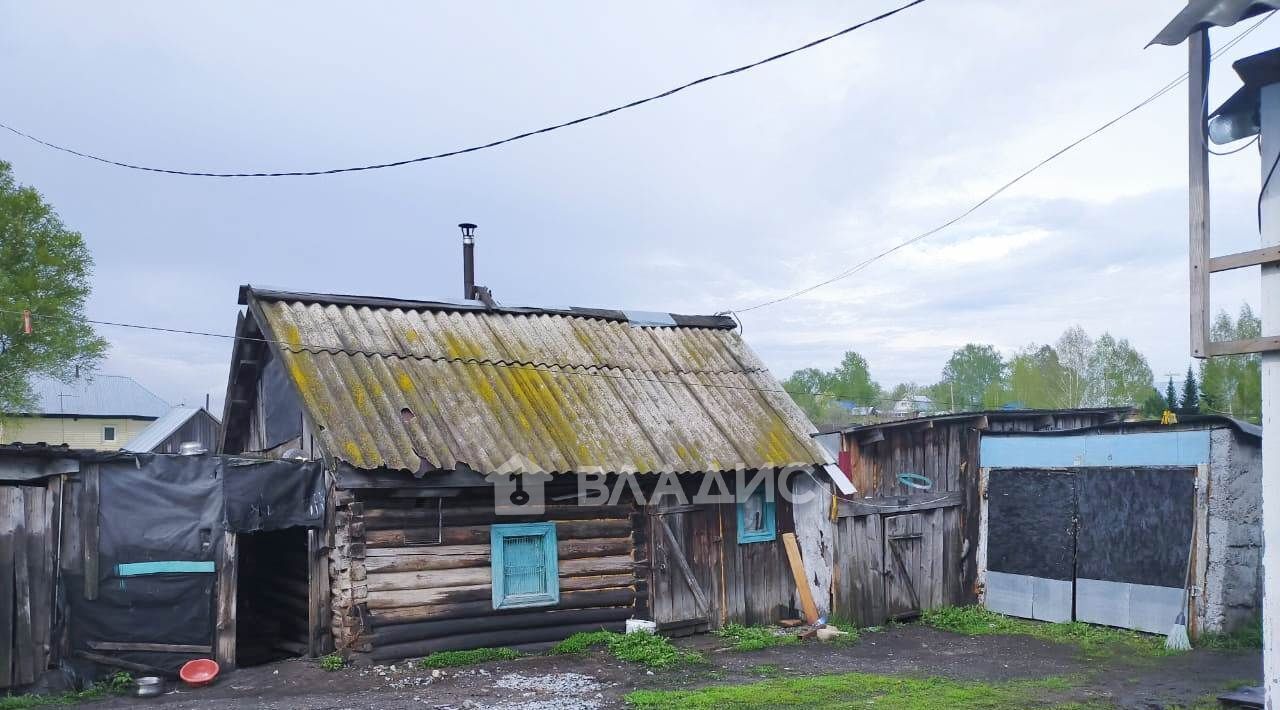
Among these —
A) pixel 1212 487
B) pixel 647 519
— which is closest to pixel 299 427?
pixel 647 519

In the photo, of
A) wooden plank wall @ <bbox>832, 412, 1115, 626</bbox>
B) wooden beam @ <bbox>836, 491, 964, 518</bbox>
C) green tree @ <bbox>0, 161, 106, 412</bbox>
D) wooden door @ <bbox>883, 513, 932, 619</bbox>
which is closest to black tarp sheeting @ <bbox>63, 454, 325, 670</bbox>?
wooden beam @ <bbox>836, 491, 964, 518</bbox>

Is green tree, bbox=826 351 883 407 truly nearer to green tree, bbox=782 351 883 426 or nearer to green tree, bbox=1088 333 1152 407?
green tree, bbox=782 351 883 426

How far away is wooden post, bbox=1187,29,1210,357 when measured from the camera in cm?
651

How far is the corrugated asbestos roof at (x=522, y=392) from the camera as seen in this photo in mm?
10602

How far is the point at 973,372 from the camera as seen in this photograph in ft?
270

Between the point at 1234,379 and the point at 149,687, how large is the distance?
4989cm

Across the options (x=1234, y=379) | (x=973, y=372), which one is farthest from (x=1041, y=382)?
(x=973, y=372)

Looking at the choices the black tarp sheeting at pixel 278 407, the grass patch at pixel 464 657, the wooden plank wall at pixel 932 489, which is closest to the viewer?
the grass patch at pixel 464 657

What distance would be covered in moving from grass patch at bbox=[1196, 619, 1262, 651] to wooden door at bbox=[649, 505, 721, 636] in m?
6.09

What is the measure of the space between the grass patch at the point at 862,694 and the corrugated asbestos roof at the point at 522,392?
3.35 metres

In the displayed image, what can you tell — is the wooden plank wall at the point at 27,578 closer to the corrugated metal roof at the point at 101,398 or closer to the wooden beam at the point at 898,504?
the wooden beam at the point at 898,504

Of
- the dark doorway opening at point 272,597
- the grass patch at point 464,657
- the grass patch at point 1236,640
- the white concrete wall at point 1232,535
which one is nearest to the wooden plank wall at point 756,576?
the grass patch at point 464,657

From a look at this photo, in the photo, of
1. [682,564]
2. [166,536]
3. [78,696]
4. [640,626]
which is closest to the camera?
[78,696]

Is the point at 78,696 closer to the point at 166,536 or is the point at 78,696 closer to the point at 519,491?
the point at 166,536
